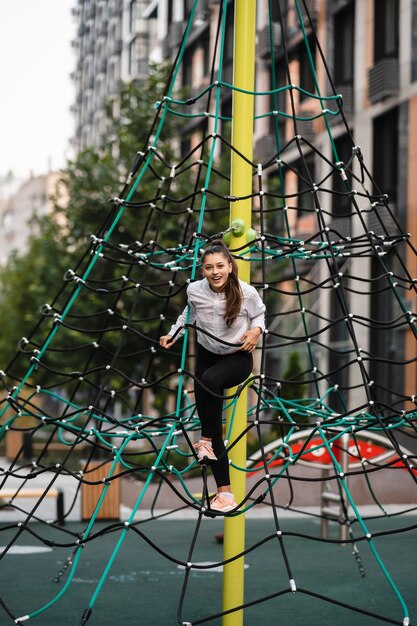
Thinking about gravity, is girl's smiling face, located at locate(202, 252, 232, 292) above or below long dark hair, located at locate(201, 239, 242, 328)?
above

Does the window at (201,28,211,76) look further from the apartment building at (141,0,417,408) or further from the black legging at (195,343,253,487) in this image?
the black legging at (195,343,253,487)

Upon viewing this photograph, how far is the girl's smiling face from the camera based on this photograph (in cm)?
526

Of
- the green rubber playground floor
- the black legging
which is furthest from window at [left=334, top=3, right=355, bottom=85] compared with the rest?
the black legging

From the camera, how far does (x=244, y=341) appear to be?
17.7 feet

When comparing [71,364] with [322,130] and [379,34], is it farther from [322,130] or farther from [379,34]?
[379,34]

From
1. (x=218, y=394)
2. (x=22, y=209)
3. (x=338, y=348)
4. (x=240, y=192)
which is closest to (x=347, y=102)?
(x=338, y=348)

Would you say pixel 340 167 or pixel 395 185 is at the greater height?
pixel 395 185

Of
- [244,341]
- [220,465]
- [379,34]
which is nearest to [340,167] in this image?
[244,341]

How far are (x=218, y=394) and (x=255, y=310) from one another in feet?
1.67

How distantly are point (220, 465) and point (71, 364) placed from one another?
699 inches

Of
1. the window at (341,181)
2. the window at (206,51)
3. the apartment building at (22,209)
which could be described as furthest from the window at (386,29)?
the apartment building at (22,209)

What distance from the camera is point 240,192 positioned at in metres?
6.04

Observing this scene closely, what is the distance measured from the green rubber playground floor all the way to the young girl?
0.91m

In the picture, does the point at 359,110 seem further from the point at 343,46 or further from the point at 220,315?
the point at 220,315
